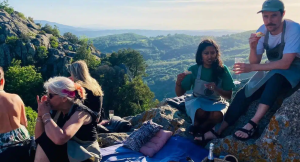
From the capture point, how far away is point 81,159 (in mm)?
4203

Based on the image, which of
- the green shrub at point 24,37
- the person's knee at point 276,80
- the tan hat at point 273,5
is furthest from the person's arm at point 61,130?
the green shrub at point 24,37

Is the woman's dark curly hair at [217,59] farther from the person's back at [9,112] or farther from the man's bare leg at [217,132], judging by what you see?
the person's back at [9,112]

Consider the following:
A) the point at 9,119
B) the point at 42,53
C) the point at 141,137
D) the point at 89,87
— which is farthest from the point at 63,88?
the point at 42,53

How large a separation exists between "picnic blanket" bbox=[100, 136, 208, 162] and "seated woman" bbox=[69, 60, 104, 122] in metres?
0.97

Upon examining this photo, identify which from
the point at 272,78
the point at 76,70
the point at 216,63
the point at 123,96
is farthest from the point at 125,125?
the point at 123,96

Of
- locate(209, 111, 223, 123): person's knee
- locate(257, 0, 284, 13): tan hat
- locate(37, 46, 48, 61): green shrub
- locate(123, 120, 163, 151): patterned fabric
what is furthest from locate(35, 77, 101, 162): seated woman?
locate(37, 46, 48, 61): green shrub

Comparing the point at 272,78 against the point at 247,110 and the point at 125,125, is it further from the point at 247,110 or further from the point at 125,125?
the point at 125,125

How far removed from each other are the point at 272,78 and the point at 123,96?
4242cm

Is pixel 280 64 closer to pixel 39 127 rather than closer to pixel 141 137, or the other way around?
pixel 141 137

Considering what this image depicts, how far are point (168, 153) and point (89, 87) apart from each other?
2.22 meters

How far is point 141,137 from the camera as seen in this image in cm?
598

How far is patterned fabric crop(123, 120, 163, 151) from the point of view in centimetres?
586

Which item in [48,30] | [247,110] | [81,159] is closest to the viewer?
[81,159]

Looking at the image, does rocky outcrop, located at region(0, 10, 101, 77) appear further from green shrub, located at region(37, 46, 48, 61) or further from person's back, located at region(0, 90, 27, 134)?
person's back, located at region(0, 90, 27, 134)
